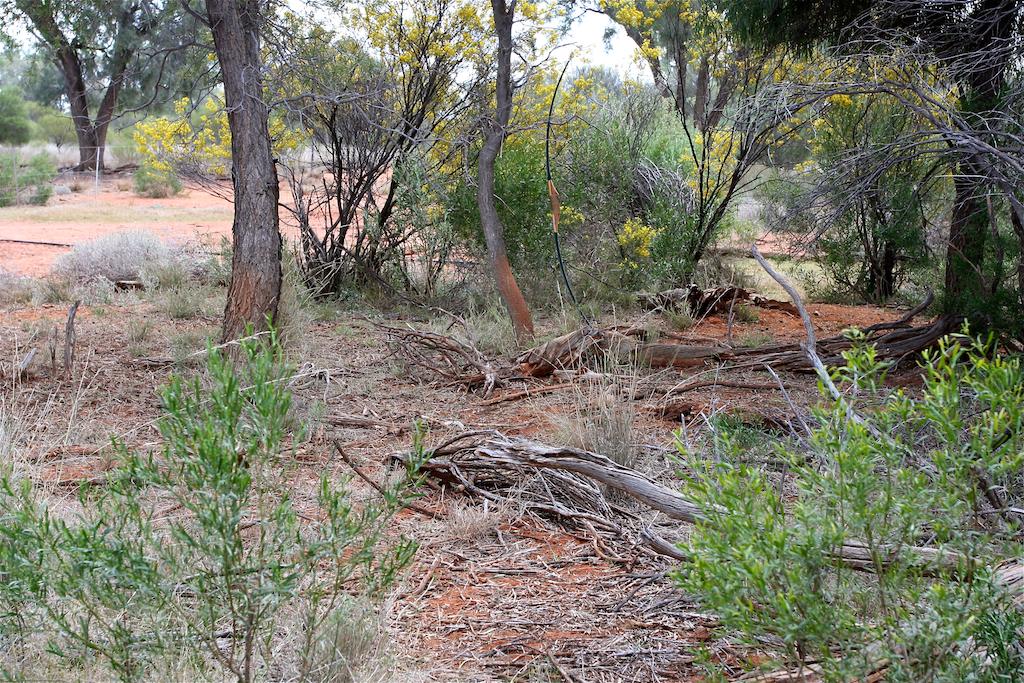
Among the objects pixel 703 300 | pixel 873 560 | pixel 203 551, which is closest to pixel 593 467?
pixel 873 560

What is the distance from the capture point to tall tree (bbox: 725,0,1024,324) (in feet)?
16.5

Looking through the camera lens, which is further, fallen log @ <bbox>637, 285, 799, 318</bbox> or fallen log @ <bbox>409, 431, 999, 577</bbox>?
fallen log @ <bbox>637, 285, 799, 318</bbox>

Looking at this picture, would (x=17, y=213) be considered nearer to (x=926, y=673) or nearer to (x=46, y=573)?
(x=46, y=573)

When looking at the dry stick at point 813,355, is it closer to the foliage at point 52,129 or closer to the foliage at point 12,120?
the foliage at point 12,120

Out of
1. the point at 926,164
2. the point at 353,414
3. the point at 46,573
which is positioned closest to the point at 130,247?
the point at 353,414

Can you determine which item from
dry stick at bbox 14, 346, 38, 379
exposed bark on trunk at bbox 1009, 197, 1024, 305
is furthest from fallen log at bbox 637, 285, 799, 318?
dry stick at bbox 14, 346, 38, 379

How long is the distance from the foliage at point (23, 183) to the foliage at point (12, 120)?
9.61 meters

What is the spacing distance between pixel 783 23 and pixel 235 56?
3.62 metres

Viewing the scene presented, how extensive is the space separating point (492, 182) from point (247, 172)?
2.04 metres

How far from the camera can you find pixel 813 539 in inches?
71.0

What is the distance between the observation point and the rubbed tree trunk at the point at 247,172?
19.9ft

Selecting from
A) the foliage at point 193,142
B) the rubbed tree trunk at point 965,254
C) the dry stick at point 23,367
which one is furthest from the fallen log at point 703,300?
the dry stick at point 23,367

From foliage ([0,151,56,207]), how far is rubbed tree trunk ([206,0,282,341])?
651 inches

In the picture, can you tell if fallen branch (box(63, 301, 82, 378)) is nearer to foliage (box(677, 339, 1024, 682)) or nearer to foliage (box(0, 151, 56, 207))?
foliage (box(677, 339, 1024, 682))
